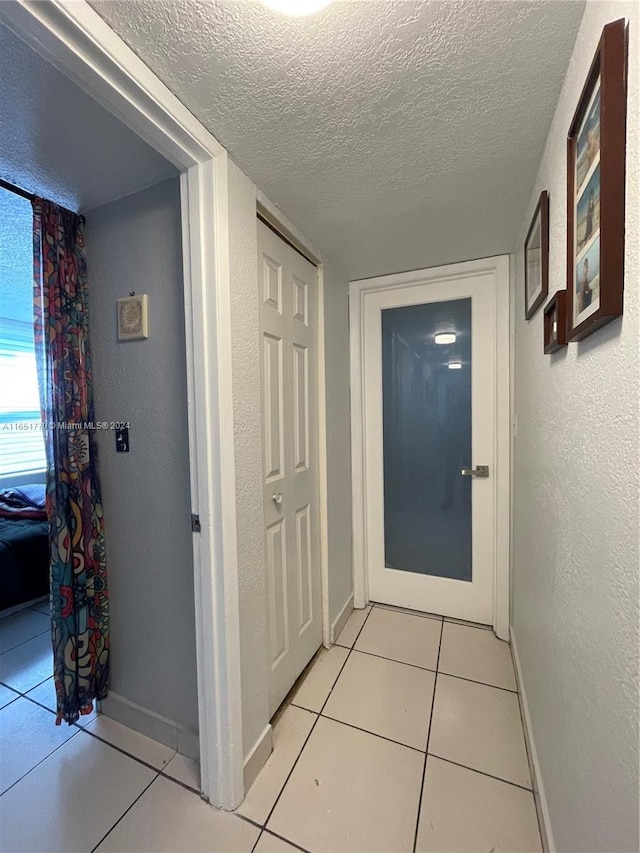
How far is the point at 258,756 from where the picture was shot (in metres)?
1.27

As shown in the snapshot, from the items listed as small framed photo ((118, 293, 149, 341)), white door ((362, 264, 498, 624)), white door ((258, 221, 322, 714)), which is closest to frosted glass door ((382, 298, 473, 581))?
white door ((362, 264, 498, 624))

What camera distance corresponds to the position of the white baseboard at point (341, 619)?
1.97m

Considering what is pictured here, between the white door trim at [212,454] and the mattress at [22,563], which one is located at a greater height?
the white door trim at [212,454]

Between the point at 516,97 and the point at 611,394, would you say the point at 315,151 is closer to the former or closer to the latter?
the point at 516,97

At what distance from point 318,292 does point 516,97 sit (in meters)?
1.10

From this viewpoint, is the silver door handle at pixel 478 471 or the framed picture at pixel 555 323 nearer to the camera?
the framed picture at pixel 555 323

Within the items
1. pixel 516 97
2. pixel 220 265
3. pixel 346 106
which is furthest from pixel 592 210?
pixel 220 265

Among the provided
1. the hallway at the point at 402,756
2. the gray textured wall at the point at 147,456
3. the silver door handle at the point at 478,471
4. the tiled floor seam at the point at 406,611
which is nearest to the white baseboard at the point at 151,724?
the gray textured wall at the point at 147,456

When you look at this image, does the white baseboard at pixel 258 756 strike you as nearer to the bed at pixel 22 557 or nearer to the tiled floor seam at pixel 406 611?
the tiled floor seam at pixel 406 611

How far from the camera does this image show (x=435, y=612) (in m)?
2.21

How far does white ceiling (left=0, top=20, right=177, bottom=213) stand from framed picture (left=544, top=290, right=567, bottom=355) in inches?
51.8

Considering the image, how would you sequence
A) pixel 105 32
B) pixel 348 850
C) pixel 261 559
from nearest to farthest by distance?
pixel 105 32, pixel 348 850, pixel 261 559

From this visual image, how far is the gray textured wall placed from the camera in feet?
4.16

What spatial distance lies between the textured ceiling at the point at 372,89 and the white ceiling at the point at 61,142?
10.3 inches
